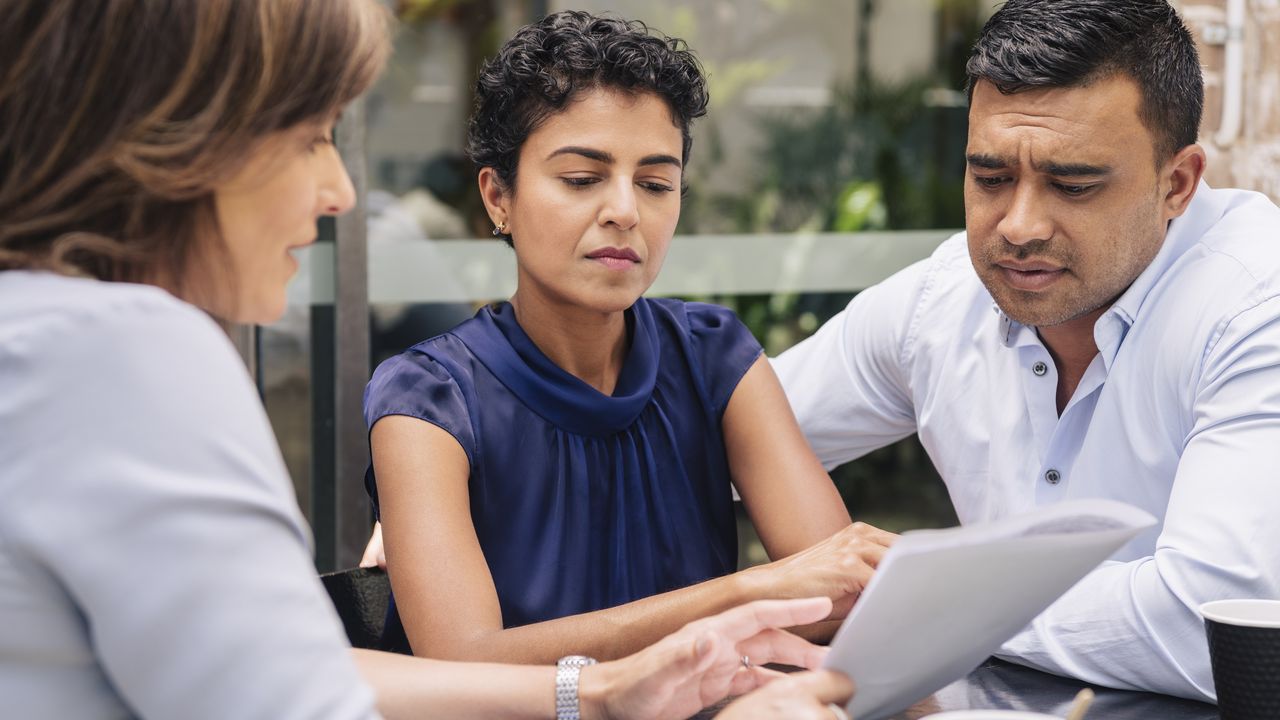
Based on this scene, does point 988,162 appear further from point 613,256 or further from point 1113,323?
point 613,256

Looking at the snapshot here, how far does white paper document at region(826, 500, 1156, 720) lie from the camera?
3.02ft

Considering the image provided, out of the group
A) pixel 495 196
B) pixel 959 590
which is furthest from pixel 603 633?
pixel 495 196

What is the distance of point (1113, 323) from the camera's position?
1741 millimetres

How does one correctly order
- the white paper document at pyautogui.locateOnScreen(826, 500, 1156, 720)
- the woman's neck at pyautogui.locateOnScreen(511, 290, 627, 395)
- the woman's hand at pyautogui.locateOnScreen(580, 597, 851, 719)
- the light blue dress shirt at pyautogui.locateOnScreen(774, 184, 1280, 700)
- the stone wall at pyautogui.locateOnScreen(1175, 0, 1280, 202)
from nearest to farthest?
the white paper document at pyautogui.locateOnScreen(826, 500, 1156, 720), the woman's hand at pyautogui.locateOnScreen(580, 597, 851, 719), the light blue dress shirt at pyautogui.locateOnScreen(774, 184, 1280, 700), the woman's neck at pyautogui.locateOnScreen(511, 290, 627, 395), the stone wall at pyautogui.locateOnScreen(1175, 0, 1280, 202)

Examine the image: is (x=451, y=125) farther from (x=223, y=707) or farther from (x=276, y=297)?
(x=223, y=707)

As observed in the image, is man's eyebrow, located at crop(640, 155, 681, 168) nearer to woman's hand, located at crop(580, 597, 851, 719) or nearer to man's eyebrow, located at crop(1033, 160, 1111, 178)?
man's eyebrow, located at crop(1033, 160, 1111, 178)

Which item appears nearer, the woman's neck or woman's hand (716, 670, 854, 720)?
woman's hand (716, 670, 854, 720)

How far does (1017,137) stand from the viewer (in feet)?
5.57

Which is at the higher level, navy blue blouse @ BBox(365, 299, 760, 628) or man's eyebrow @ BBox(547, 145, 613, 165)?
man's eyebrow @ BBox(547, 145, 613, 165)

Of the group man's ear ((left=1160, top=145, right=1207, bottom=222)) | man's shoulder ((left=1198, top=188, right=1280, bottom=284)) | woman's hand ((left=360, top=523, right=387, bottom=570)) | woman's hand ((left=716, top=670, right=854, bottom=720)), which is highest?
man's ear ((left=1160, top=145, right=1207, bottom=222))

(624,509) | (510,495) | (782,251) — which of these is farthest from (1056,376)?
(782,251)

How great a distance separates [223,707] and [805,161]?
295cm

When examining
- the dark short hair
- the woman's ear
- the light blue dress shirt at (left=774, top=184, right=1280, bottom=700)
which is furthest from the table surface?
the woman's ear

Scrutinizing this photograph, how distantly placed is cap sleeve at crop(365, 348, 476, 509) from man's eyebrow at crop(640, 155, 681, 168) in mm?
403
